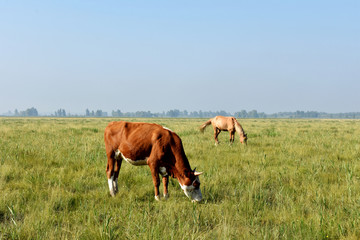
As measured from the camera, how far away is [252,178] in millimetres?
5809

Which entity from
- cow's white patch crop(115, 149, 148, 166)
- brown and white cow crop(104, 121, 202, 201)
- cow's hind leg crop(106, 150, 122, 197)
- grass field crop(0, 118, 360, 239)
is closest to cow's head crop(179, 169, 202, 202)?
brown and white cow crop(104, 121, 202, 201)

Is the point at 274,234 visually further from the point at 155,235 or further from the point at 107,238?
the point at 107,238

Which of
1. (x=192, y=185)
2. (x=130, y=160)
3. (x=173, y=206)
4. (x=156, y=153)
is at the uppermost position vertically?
(x=156, y=153)

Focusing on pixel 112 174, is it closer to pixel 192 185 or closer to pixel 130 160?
pixel 130 160

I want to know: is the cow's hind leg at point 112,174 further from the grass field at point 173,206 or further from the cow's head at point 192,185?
the cow's head at point 192,185

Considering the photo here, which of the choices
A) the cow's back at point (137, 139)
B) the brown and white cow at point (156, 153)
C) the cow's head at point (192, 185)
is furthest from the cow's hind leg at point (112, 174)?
the cow's head at point (192, 185)

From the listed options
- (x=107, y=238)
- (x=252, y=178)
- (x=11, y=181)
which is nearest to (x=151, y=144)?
(x=107, y=238)

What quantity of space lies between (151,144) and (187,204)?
4.01 feet

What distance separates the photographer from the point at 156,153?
4.24 metres

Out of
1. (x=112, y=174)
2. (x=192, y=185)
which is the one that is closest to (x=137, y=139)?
(x=112, y=174)

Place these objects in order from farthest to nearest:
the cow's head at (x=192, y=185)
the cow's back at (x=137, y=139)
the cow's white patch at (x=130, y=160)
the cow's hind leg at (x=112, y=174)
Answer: the cow's hind leg at (x=112, y=174)
the cow's white patch at (x=130, y=160)
the cow's back at (x=137, y=139)
the cow's head at (x=192, y=185)

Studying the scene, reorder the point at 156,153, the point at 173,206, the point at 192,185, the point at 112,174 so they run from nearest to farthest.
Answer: the point at 173,206 → the point at 192,185 → the point at 156,153 → the point at 112,174

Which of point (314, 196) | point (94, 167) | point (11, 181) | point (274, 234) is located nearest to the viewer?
point (274, 234)

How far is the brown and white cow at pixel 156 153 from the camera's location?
13.4 feet
